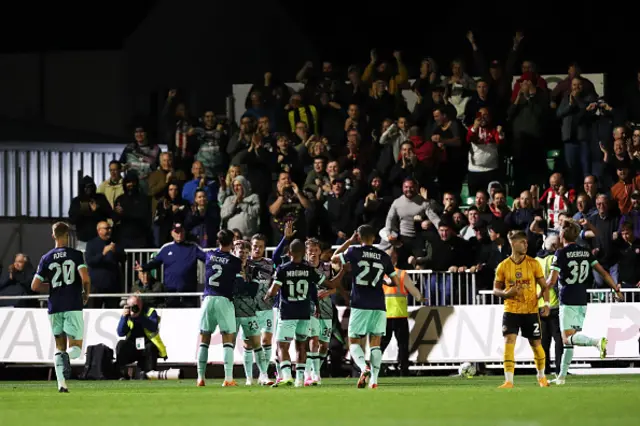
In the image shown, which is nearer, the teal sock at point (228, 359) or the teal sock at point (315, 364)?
the teal sock at point (228, 359)

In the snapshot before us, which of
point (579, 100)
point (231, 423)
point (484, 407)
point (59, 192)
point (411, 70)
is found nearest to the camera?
point (231, 423)

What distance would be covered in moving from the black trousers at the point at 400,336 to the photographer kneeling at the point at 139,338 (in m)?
3.97

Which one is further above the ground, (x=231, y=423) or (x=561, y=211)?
(x=561, y=211)

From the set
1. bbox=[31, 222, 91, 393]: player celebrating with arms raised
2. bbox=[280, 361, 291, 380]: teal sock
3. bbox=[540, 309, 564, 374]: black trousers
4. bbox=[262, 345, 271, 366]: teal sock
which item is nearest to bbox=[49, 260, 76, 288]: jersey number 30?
bbox=[31, 222, 91, 393]: player celebrating with arms raised

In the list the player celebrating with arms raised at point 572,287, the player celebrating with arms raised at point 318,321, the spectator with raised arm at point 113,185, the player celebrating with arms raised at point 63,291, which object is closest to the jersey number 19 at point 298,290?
the player celebrating with arms raised at point 318,321

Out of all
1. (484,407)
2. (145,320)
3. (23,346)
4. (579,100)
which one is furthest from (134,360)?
(484,407)

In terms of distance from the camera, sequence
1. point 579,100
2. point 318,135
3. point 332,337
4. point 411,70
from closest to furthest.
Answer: point 332,337, point 579,100, point 318,135, point 411,70

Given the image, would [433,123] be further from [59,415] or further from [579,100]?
[59,415]

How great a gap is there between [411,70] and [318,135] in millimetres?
6296

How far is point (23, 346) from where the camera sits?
26422 millimetres

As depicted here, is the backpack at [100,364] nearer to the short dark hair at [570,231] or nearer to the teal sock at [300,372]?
the teal sock at [300,372]

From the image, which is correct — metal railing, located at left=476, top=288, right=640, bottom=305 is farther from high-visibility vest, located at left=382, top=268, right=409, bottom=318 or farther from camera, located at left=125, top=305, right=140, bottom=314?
camera, located at left=125, top=305, right=140, bottom=314

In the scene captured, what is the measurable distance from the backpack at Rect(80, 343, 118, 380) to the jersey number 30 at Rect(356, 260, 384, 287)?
24.3 feet

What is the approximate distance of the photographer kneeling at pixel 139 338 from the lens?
2502 centimetres
